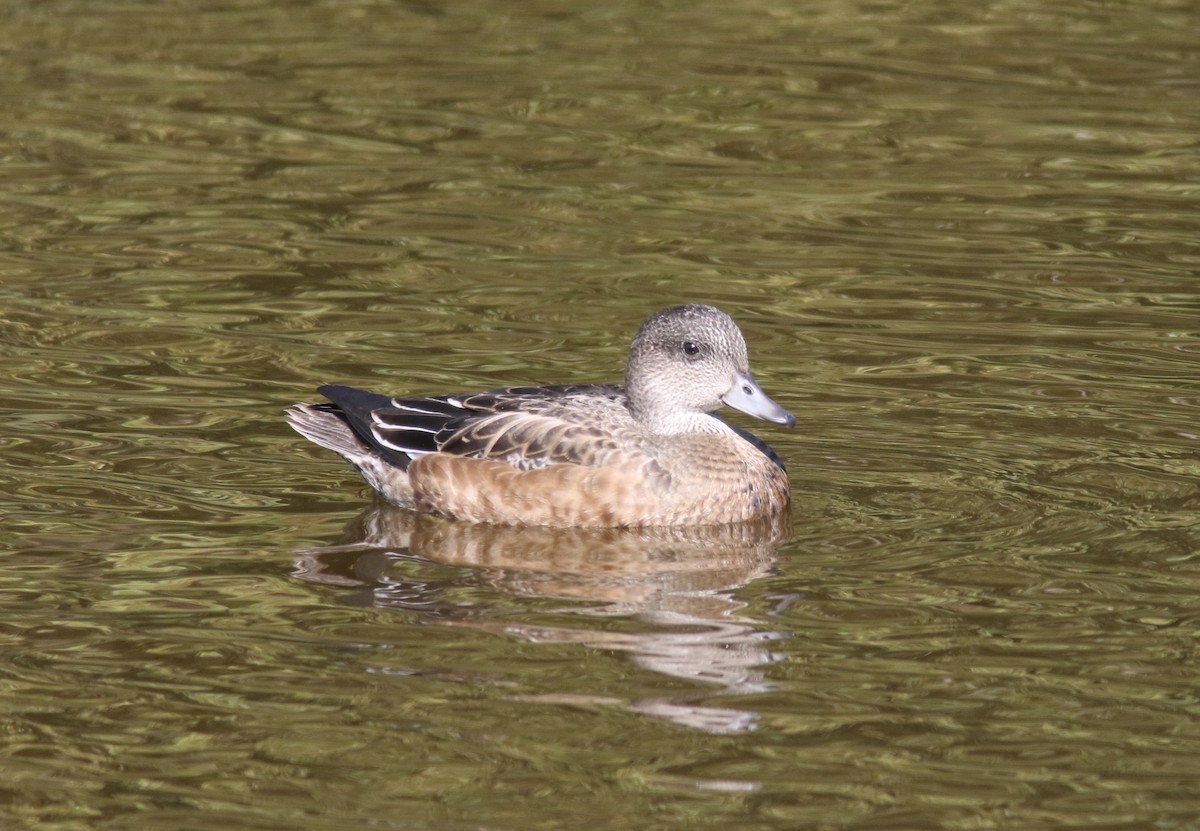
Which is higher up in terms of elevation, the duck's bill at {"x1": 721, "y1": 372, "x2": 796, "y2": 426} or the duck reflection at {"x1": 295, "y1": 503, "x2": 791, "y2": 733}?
the duck's bill at {"x1": 721, "y1": 372, "x2": 796, "y2": 426}

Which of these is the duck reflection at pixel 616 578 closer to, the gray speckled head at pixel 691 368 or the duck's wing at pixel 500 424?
the duck's wing at pixel 500 424

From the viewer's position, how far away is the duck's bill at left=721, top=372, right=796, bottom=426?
32.3ft

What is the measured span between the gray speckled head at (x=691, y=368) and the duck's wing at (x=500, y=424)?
0.22m

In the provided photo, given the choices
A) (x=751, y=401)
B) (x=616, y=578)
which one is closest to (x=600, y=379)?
(x=751, y=401)

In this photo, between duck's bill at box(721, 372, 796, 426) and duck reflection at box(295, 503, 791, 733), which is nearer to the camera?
duck reflection at box(295, 503, 791, 733)

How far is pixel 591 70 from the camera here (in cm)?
1806

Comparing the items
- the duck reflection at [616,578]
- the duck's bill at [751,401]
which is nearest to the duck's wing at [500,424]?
the duck reflection at [616,578]

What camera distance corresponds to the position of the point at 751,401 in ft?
32.7

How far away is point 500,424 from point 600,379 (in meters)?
1.77

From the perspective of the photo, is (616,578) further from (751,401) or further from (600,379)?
(600,379)

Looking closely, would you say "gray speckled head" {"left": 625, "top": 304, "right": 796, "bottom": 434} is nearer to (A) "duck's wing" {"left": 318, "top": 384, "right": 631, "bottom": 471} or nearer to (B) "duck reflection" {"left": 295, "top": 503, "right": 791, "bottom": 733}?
(A) "duck's wing" {"left": 318, "top": 384, "right": 631, "bottom": 471}

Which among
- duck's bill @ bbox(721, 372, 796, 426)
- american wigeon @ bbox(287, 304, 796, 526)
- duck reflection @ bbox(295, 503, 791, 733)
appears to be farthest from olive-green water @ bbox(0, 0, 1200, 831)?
duck's bill @ bbox(721, 372, 796, 426)

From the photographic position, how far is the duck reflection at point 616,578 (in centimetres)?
798

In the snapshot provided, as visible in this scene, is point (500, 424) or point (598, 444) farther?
point (500, 424)
